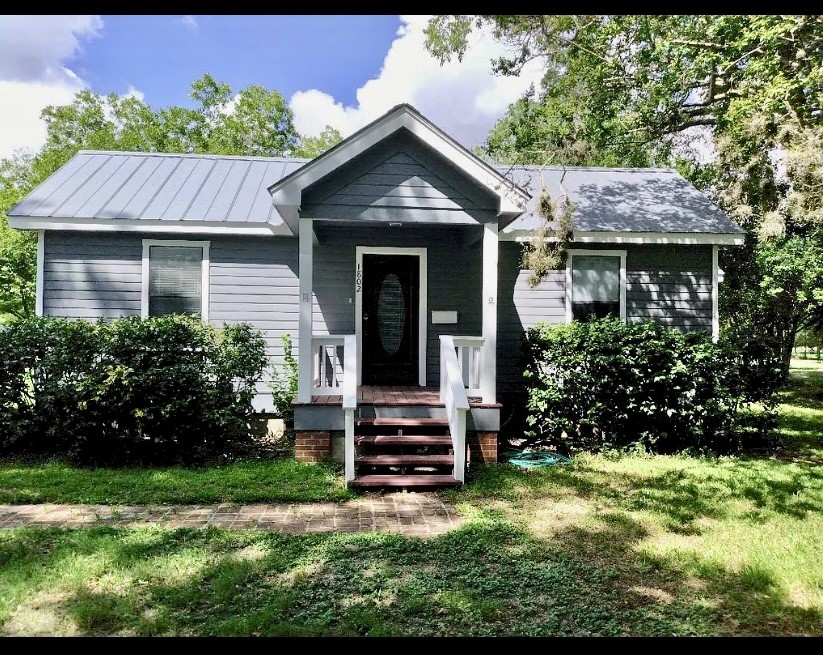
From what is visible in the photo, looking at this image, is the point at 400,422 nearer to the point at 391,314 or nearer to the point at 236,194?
the point at 391,314

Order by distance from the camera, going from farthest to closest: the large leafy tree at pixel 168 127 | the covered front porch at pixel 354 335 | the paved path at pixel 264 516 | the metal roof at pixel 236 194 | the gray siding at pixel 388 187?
the large leafy tree at pixel 168 127, the metal roof at pixel 236 194, the gray siding at pixel 388 187, the covered front porch at pixel 354 335, the paved path at pixel 264 516

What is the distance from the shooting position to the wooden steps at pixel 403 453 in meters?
5.54

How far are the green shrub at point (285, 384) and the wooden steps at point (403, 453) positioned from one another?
2101 mm

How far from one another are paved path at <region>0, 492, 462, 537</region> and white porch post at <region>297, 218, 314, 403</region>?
163 cm

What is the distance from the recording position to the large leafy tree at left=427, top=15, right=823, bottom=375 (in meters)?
7.32

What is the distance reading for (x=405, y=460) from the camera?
5.73m

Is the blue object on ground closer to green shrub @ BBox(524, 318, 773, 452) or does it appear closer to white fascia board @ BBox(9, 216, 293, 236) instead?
green shrub @ BBox(524, 318, 773, 452)

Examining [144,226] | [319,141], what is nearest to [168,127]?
[319,141]

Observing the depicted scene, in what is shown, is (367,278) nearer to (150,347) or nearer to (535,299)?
(535,299)

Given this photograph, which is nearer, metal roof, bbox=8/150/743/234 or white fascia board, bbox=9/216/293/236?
white fascia board, bbox=9/216/293/236

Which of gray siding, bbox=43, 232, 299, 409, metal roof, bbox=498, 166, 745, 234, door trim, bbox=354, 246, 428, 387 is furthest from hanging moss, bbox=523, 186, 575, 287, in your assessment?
gray siding, bbox=43, 232, 299, 409

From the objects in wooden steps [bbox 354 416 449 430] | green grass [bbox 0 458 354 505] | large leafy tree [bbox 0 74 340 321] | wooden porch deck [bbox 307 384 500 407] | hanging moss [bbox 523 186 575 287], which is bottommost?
green grass [bbox 0 458 354 505]

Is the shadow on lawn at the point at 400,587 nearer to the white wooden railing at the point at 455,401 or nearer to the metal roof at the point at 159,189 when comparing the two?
the white wooden railing at the point at 455,401

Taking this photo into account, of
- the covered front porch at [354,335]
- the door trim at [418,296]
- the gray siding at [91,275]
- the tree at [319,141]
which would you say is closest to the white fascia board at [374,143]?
the covered front porch at [354,335]
